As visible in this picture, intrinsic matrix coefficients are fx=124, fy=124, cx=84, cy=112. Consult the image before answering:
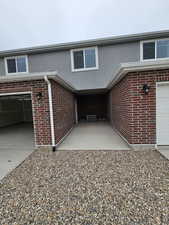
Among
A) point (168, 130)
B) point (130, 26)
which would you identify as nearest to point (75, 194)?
point (168, 130)

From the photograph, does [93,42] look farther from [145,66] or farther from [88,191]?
[88,191]

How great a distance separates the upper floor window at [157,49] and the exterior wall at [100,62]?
61 cm

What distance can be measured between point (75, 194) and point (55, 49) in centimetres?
906

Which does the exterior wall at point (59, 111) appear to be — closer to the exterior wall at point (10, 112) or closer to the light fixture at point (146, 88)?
the light fixture at point (146, 88)

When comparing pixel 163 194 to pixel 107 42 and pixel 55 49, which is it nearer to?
pixel 107 42

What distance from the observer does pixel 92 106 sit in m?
13.3

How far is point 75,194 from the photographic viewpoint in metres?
2.32

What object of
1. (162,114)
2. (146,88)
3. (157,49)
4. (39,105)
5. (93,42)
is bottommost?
(162,114)

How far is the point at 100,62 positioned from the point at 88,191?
320 inches

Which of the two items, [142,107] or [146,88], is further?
[142,107]

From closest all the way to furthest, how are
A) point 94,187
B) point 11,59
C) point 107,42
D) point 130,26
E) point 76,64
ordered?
point 94,187 → point 107,42 → point 76,64 → point 11,59 → point 130,26

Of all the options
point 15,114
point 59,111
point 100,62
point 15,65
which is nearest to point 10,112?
point 15,114

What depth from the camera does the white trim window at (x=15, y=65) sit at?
945 centimetres

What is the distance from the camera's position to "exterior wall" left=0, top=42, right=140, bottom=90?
27.8 ft
